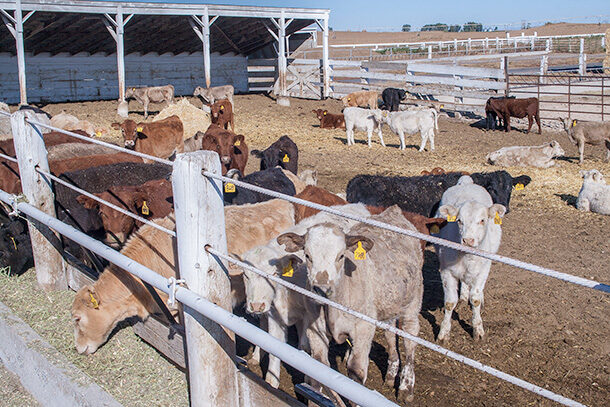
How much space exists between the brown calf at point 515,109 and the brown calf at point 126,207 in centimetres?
1436

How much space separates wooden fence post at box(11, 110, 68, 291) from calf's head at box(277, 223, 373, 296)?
84.2 inches

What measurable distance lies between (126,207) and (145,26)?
2012cm

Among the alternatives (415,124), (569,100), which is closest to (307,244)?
(415,124)

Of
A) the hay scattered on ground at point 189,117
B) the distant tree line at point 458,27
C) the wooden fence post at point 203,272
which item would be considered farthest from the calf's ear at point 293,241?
the distant tree line at point 458,27

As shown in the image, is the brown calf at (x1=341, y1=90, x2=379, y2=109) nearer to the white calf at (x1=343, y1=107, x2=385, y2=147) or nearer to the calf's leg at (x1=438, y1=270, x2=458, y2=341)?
the white calf at (x1=343, y1=107, x2=385, y2=147)

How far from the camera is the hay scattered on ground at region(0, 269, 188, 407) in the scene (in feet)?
11.4

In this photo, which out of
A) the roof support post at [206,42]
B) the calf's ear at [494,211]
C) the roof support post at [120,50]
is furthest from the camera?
Answer: the roof support post at [206,42]

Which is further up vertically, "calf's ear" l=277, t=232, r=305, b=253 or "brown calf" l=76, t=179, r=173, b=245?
"calf's ear" l=277, t=232, r=305, b=253

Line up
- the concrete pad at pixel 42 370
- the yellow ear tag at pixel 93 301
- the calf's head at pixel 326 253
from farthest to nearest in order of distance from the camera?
1. the yellow ear tag at pixel 93 301
2. the calf's head at pixel 326 253
3. the concrete pad at pixel 42 370

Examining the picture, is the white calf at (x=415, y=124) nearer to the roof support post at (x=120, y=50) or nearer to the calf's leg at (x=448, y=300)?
the roof support post at (x=120, y=50)

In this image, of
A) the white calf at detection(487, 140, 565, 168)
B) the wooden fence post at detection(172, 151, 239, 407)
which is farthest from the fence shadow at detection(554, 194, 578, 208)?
the wooden fence post at detection(172, 151, 239, 407)

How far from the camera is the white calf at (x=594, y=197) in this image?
9.98 m

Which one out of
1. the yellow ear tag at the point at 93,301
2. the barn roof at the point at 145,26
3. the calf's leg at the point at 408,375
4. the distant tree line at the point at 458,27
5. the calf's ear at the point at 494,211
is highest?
the distant tree line at the point at 458,27

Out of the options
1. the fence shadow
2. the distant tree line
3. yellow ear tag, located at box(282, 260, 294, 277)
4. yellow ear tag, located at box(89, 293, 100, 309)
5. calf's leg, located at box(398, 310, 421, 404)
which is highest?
the distant tree line
